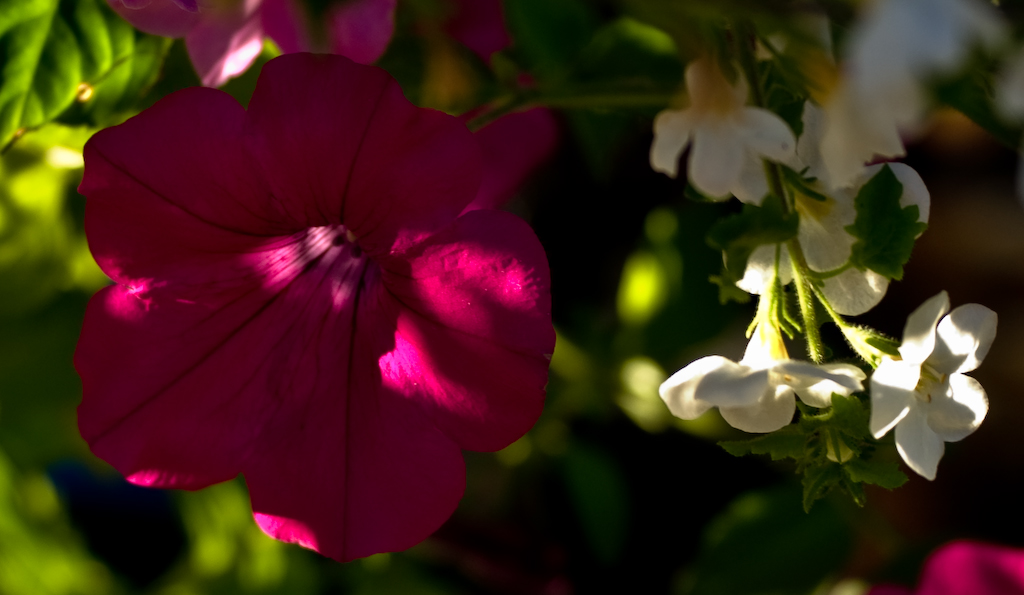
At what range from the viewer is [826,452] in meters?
0.31

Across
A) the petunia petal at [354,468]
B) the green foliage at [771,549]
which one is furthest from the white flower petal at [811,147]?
the green foliage at [771,549]

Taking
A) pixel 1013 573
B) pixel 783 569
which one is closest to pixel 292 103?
pixel 1013 573

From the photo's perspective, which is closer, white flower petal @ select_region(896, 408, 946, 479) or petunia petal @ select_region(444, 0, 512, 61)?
white flower petal @ select_region(896, 408, 946, 479)

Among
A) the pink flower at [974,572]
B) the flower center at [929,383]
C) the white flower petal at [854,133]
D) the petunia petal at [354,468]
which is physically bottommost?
the pink flower at [974,572]

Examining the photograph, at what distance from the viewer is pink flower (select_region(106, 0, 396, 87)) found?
42cm

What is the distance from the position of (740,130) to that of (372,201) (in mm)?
179

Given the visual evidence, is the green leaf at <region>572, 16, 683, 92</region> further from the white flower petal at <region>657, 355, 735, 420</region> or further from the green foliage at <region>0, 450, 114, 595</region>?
the green foliage at <region>0, 450, 114, 595</region>

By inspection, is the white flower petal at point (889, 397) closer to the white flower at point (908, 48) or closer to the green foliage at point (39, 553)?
the white flower at point (908, 48)

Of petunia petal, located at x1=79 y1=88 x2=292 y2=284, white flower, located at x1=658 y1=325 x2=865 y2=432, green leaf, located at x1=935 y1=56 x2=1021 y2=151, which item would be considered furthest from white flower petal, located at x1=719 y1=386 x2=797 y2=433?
petunia petal, located at x1=79 y1=88 x2=292 y2=284

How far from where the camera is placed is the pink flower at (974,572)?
0.56m

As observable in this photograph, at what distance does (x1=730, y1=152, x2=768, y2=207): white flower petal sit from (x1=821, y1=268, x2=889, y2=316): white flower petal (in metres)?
0.05

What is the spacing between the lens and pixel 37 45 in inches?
17.1

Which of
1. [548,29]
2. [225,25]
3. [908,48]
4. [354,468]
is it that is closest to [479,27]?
[548,29]

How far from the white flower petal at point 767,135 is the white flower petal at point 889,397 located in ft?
0.26
